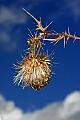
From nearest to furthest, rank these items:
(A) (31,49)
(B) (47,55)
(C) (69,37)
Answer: (C) (69,37) → (A) (31,49) → (B) (47,55)

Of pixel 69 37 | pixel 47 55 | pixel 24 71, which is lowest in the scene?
pixel 69 37

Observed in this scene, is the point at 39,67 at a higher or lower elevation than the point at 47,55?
lower

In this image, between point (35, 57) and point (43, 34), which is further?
point (35, 57)

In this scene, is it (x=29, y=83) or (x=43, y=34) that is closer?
(x=43, y=34)

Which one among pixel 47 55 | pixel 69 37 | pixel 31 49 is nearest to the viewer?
pixel 69 37

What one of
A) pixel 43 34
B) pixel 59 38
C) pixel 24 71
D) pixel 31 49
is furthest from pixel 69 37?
pixel 24 71

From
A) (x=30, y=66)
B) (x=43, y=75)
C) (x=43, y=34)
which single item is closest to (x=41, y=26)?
(x=43, y=34)

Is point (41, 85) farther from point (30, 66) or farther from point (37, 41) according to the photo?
point (37, 41)

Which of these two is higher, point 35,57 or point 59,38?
point 35,57

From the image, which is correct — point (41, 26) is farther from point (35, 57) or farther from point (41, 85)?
point (41, 85)
